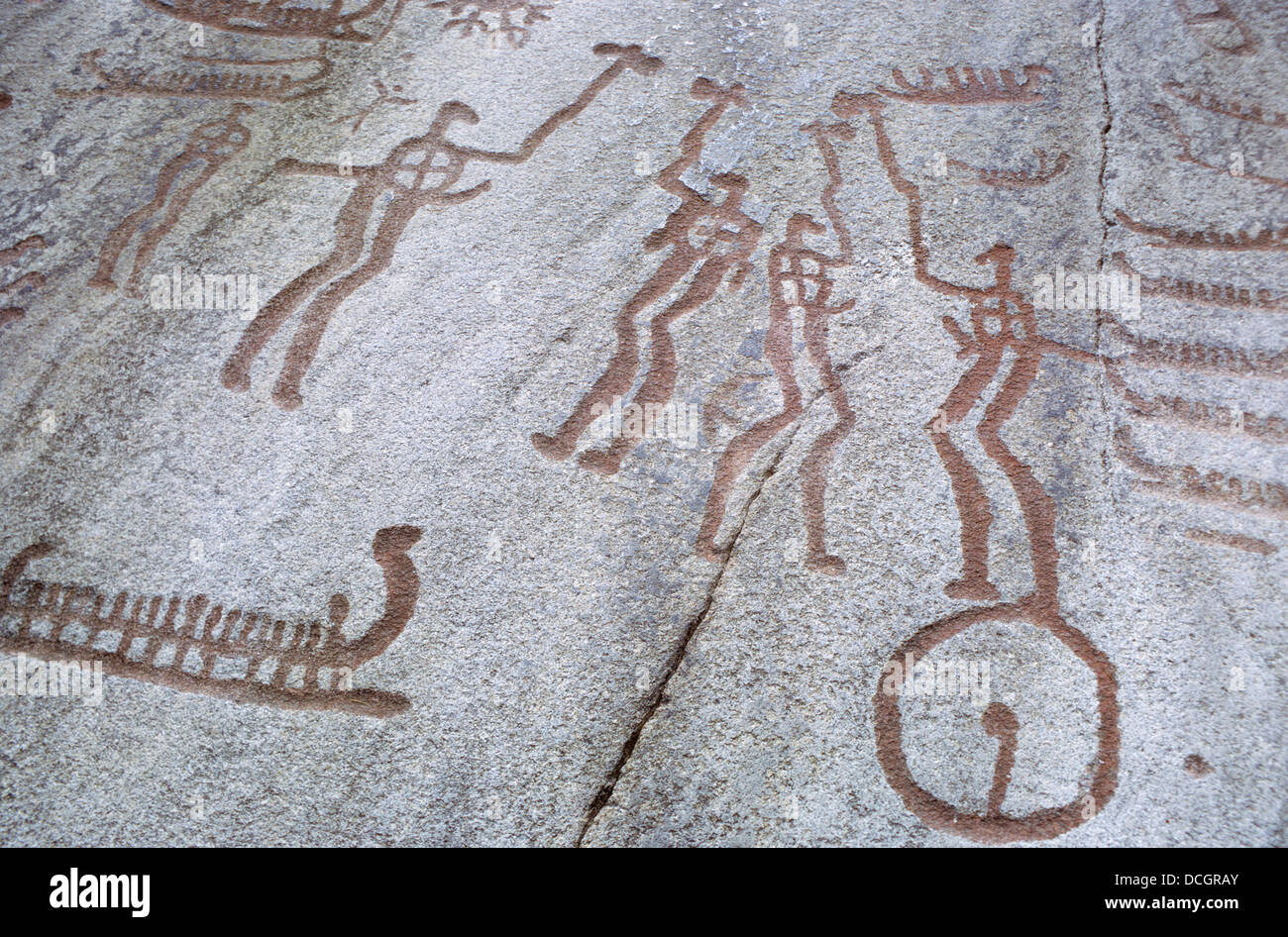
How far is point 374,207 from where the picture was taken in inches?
112

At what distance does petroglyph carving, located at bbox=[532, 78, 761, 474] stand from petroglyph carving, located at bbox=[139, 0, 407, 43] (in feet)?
4.09

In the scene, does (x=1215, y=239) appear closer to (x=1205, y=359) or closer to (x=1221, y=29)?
(x=1205, y=359)

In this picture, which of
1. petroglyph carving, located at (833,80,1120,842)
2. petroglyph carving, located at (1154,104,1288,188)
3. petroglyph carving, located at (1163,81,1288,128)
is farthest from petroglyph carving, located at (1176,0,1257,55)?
petroglyph carving, located at (833,80,1120,842)

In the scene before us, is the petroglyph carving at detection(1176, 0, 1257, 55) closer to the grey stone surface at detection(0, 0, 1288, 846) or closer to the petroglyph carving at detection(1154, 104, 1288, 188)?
the grey stone surface at detection(0, 0, 1288, 846)

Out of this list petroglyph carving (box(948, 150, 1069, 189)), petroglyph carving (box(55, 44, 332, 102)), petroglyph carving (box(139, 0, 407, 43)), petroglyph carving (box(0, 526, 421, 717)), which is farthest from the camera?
petroglyph carving (box(139, 0, 407, 43))

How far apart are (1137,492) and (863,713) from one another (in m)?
0.90

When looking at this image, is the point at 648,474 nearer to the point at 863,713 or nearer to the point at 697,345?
the point at 697,345

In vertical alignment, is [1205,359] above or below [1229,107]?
below

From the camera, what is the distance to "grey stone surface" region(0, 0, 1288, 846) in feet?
6.71

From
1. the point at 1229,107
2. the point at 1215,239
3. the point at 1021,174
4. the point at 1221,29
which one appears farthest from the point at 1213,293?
the point at 1221,29

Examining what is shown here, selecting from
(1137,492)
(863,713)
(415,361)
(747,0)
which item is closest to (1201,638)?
(1137,492)

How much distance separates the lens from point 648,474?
239 centimetres

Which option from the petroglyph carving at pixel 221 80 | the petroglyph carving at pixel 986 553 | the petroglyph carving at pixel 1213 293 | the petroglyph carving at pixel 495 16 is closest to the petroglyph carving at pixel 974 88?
the petroglyph carving at pixel 986 553

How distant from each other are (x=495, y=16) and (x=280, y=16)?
762mm
